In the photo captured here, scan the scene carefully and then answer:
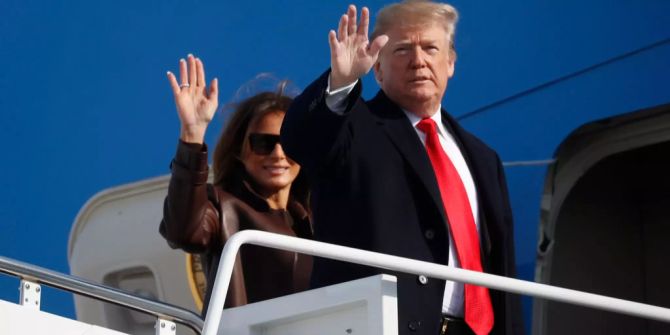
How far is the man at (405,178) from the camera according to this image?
8.48 ft

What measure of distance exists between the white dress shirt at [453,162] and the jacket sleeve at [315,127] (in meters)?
0.02

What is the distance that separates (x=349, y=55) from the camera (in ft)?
8.46

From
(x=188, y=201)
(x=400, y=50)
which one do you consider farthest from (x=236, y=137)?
(x=400, y=50)

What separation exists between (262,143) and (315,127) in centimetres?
70

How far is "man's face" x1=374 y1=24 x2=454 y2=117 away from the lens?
289 cm

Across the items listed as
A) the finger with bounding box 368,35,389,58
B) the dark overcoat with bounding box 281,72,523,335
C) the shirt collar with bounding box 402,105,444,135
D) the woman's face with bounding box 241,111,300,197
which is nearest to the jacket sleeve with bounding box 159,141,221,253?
the woman's face with bounding box 241,111,300,197

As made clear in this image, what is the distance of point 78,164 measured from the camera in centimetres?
486

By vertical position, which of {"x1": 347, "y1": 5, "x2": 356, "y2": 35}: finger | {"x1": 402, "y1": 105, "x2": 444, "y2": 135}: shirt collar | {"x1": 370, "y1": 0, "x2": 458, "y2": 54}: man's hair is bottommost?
{"x1": 402, "y1": 105, "x2": 444, "y2": 135}: shirt collar

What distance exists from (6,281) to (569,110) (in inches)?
94.1

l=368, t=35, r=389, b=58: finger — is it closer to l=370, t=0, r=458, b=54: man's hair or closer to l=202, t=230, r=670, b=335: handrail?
l=370, t=0, r=458, b=54: man's hair

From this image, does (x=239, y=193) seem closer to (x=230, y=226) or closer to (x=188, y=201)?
(x=230, y=226)

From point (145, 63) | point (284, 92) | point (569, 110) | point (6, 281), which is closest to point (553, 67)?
point (569, 110)

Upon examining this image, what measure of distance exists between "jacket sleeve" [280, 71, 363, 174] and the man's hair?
381 millimetres

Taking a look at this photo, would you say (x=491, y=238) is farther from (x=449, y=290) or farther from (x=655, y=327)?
(x=655, y=327)
